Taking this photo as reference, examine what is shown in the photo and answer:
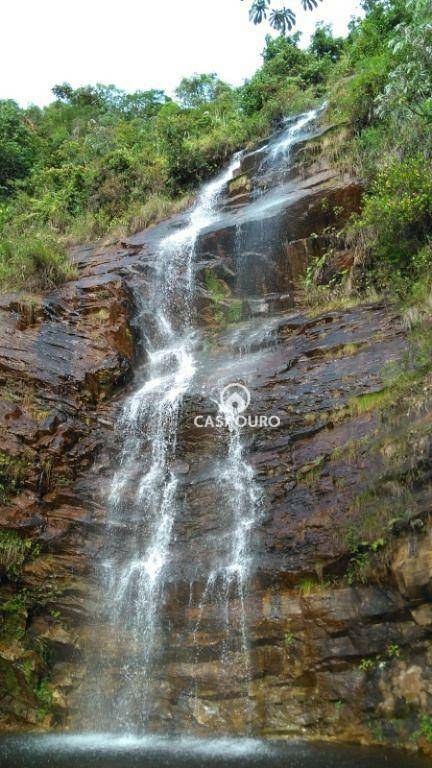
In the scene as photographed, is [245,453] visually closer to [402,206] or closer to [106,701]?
[106,701]

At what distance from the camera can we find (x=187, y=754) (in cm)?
685

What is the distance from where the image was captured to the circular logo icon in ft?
37.7

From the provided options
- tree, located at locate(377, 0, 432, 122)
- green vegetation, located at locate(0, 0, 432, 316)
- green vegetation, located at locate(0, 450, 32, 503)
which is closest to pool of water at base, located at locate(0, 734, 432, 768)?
green vegetation, located at locate(0, 450, 32, 503)

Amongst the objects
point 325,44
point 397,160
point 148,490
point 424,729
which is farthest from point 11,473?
point 325,44

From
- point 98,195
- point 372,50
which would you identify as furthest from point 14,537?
point 372,50

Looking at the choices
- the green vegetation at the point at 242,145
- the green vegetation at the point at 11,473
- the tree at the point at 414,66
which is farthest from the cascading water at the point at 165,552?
the tree at the point at 414,66

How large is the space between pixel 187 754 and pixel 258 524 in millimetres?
3430

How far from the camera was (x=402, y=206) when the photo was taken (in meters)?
12.1

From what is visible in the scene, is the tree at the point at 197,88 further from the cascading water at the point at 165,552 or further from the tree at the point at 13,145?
the cascading water at the point at 165,552

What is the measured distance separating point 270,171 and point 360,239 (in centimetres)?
580

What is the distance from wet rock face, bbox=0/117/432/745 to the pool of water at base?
332mm

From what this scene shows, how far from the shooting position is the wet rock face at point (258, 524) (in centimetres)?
748

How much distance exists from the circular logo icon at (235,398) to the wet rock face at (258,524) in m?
0.17

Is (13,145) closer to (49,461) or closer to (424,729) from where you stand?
(49,461)
